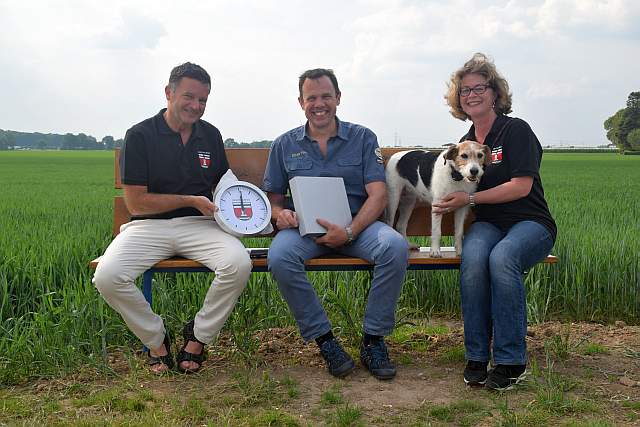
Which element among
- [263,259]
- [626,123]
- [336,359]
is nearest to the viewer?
[336,359]

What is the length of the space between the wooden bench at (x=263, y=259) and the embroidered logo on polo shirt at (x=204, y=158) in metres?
0.53

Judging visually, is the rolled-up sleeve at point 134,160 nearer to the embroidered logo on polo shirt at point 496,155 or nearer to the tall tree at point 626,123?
the embroidered logo on polo shirt at point 496,155

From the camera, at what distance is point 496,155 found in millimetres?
3967

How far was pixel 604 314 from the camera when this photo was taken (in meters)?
5.28

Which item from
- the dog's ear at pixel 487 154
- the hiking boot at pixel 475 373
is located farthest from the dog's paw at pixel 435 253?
the hiking boot at pixel 475 373

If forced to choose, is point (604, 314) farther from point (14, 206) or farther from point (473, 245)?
point (14, 206)

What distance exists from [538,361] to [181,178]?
250cm

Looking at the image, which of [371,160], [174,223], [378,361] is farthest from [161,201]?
[378,361]

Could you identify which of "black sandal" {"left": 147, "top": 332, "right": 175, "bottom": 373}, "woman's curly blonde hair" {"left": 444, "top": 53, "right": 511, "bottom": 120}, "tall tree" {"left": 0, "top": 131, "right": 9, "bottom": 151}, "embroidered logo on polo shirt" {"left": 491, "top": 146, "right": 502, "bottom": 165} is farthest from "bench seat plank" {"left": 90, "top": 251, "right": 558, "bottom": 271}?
"tall tree" {"left": 0, "top": 131, "right": 9, "bottom": 151}

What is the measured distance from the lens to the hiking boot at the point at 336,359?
12.3 ft

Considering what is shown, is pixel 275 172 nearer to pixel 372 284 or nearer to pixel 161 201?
pixel 161 201

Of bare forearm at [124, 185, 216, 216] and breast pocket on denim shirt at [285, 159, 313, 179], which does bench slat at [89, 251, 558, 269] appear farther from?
breast pocket on denim shirt at [285, 159, 313, 179]

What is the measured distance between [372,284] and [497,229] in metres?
0.83

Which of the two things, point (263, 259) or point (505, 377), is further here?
point (263, 259)
